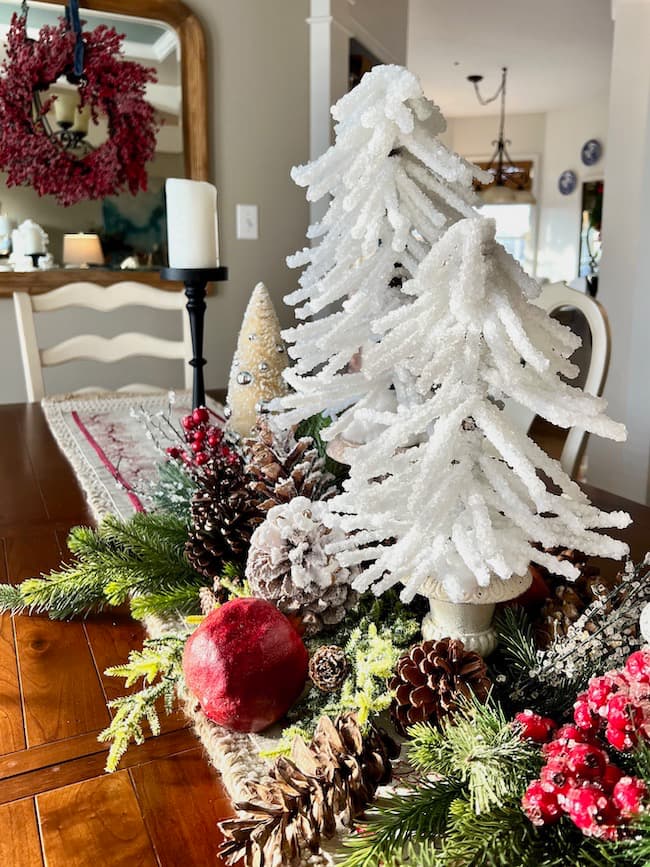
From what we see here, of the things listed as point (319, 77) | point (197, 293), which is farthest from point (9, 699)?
point (319, 77)

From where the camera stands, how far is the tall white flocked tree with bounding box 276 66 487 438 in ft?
1.75

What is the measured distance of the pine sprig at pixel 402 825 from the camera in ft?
1.13

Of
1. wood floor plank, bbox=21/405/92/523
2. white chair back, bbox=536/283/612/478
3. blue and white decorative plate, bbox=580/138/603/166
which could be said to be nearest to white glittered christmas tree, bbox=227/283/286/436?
wood floor plank, bbox=21/405/92/523

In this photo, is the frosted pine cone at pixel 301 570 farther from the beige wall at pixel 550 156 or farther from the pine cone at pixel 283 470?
the beige wall at pixel 550 156

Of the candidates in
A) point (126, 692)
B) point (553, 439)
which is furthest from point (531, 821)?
point (553, 439)

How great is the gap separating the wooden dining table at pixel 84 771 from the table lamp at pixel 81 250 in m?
1.76

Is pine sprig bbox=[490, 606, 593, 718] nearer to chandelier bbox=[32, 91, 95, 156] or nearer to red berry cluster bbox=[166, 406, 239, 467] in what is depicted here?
red berry cluster bbox=[166, 406, 239, 467]

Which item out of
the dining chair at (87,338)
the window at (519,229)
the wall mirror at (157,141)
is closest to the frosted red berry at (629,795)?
the dining chair at (87,338)

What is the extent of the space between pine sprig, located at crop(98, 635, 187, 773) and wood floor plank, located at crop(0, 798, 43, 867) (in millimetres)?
51

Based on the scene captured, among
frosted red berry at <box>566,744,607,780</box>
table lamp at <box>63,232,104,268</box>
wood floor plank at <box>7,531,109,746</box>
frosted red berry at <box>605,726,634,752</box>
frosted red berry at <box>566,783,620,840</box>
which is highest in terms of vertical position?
table lamp at <box>63,232,104,268</box>

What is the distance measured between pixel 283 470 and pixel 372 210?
24 cm

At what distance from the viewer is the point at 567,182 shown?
26.4ft

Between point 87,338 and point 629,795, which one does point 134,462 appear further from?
point 629,795

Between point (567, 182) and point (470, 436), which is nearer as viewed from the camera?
point (470, 436)
